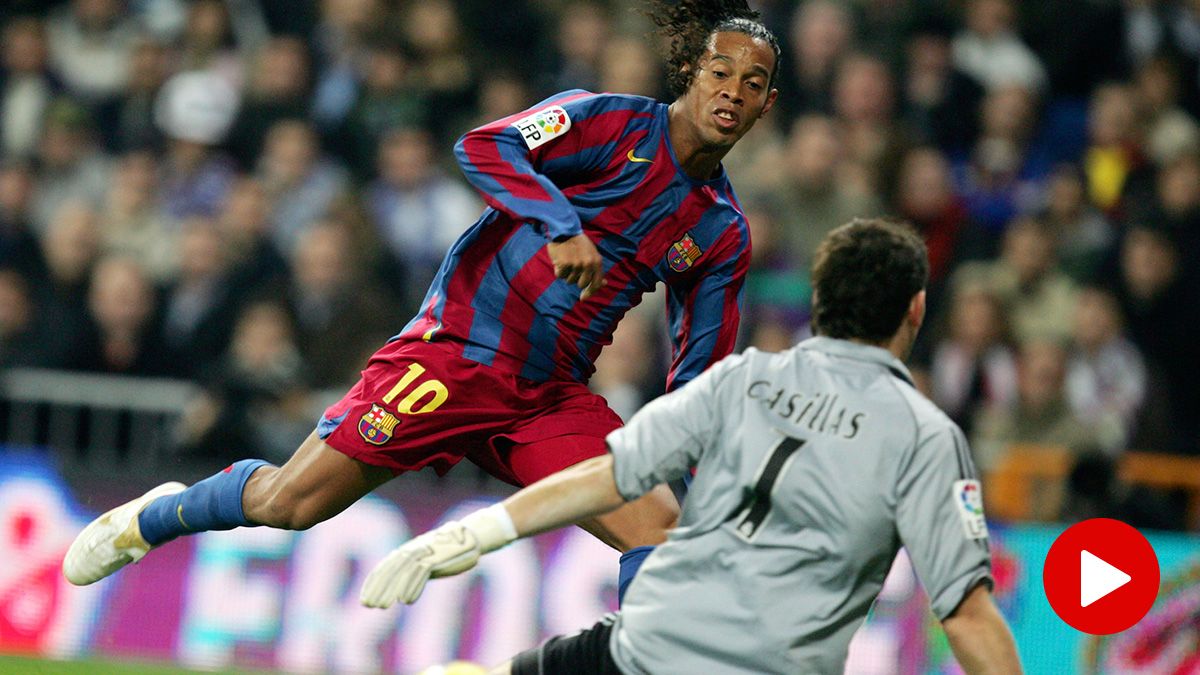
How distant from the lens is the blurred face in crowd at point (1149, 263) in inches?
376

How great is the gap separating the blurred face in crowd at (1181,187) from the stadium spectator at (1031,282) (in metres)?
0.68

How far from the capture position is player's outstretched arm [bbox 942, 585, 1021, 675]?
139 inches

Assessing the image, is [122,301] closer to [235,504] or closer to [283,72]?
[283,72]

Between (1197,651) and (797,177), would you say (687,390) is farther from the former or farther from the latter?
(797,177)

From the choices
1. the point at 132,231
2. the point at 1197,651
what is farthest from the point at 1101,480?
the point at 132,231

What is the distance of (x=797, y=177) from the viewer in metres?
10.1

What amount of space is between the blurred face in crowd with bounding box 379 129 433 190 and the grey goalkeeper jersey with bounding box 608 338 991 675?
282 inches

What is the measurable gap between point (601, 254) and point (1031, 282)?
518cm

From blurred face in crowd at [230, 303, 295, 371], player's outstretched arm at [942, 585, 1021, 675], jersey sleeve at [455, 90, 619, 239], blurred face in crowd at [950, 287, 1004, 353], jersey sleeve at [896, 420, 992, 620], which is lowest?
blurred face in crowd at [230, 303, 295, 371]

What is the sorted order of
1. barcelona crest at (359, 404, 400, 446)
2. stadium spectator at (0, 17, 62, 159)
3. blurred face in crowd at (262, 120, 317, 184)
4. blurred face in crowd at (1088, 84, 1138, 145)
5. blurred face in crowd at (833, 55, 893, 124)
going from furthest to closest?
stadium spectator at (0, 17, 62, 159) → blurred face in crowd at (262, 120, 317, 184) → blurred face in crowd at (833, 55, 893, 124) → blurred face in crowd at (1088, 84, 1138, 145) → barcelona crest at (359, 404, 400, 446)

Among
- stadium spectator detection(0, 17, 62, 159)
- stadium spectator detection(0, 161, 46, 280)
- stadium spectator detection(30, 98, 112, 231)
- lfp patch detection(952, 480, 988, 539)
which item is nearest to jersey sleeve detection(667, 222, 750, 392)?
lfp patch detection(952, 480, 988, 539)

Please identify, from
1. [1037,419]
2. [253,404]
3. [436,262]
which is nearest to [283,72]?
[436,262]

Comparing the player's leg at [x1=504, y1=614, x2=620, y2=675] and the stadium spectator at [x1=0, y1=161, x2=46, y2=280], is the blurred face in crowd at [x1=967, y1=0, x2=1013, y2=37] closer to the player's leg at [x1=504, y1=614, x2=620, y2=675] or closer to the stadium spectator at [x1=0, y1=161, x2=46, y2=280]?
the stadium spectator at [x1=0, y1=161, x2=46, y2=280]

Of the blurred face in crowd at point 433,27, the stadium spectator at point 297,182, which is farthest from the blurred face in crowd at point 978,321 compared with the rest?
Result: the blurred face in crowd at point 433,27
